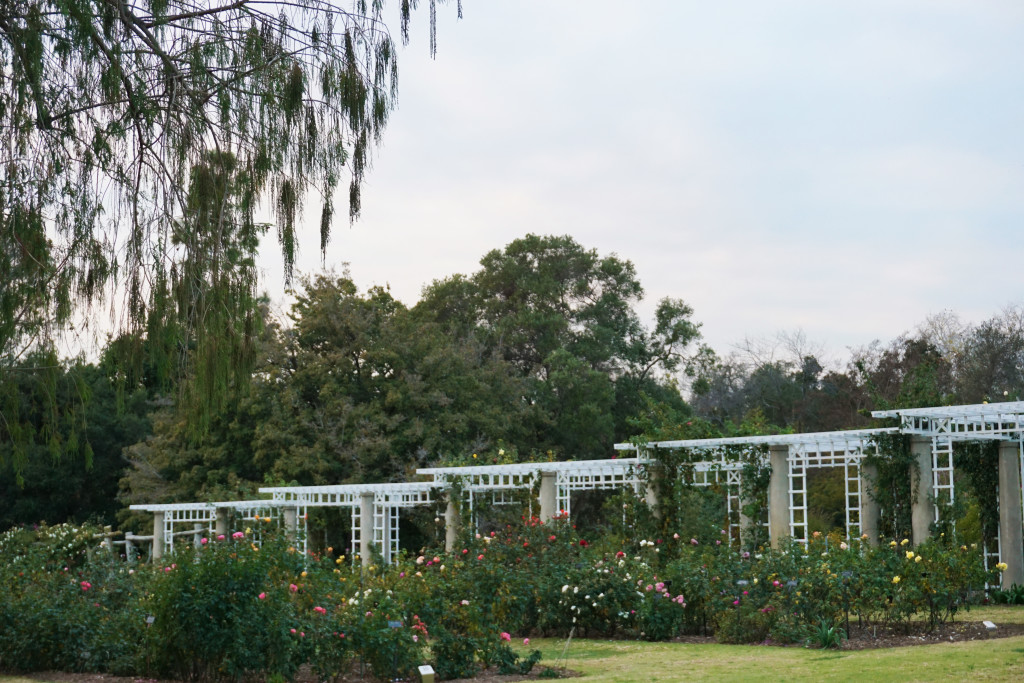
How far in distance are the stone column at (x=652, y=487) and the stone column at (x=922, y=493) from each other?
296 centimetres

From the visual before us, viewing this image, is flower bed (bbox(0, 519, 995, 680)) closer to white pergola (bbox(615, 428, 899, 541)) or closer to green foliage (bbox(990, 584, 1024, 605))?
green foliage (bbox(990, 584, 1024, 605))

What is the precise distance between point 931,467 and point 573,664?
21.3 feet

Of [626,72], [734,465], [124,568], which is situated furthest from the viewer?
[734,465]

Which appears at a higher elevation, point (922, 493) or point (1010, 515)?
point (922, 493)

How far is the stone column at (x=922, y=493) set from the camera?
12422 mm

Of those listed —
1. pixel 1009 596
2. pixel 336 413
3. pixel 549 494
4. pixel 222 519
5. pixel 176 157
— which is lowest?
pixel 1009 596

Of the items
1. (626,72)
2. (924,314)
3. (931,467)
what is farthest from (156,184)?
(924,314)

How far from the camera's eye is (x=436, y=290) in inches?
1176

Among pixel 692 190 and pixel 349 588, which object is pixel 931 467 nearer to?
pixel 692 190

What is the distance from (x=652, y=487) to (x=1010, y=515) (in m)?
4.28

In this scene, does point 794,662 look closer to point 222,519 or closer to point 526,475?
point 526,475

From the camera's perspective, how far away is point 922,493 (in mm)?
12461

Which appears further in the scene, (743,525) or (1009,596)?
(743,525)

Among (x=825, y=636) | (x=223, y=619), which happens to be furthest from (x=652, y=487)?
(x=223, y=619)
